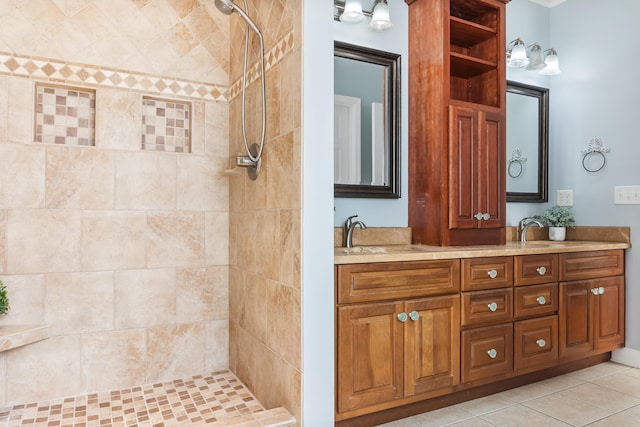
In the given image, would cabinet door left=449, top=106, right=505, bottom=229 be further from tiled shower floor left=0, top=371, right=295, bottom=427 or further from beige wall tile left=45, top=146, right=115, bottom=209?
beige wall tile left=45, top=146, right=115, bottom=209

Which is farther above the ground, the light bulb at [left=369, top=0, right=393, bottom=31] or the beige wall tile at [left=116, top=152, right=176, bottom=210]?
the light bulb at [left=369, top=0, right=393, bottom=31]

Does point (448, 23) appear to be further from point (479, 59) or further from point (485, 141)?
point (485, 141)

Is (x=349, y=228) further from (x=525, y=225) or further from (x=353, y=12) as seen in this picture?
(x=525, y=225)

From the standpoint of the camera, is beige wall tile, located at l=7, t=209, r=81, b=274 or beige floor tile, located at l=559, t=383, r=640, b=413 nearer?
beige wall tile, located at l=7, t=209, r=81, b=274

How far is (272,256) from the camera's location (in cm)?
204

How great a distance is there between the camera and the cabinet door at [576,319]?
8.66ft

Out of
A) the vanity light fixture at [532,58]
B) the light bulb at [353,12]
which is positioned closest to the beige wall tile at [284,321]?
the light bulb at [353,12]

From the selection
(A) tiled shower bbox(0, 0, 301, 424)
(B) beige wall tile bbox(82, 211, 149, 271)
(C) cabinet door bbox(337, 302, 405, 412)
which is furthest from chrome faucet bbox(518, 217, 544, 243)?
(B) beige wall tile bbox(82, 211, 149, 271)

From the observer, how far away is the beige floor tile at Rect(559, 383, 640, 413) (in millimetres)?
2312

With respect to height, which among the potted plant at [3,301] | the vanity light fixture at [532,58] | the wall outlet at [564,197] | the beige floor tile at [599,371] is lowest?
the beige floor tile at [599,371]

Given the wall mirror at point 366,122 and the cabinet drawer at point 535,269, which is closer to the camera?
the cabinet drawer at point 535,269

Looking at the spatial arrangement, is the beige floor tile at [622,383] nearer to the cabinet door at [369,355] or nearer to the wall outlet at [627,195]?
the wall outlet at [627,195]

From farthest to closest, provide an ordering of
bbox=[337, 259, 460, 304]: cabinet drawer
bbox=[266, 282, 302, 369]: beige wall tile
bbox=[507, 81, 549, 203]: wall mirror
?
bbox=[507, 81, 549, 203]: wall mirror → bbox=[337, 259, 460, 304]: cabinet drawer → bbox=[266, 282, 302, 369]: beige wall tile

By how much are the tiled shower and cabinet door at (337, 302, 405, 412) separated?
0.23 metres
